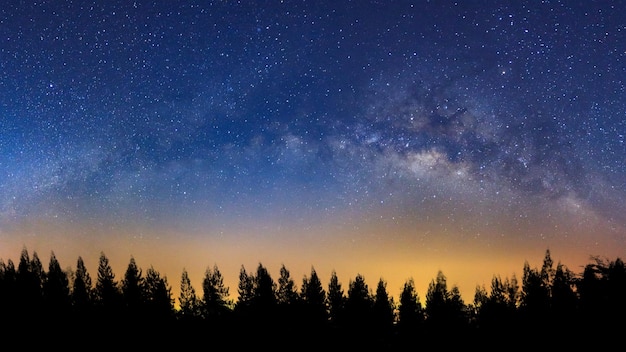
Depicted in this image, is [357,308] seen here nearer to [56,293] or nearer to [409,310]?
[409,310]

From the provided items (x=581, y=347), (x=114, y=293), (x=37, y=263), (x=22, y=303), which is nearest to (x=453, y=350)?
(x=581, y=347)

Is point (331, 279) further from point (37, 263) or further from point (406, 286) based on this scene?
point (37, 263)

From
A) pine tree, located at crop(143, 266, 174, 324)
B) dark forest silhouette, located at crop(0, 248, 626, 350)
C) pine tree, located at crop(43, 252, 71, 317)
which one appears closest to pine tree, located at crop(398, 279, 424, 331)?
dark forest silhouette, located at crop(0, 248, 626, 350)

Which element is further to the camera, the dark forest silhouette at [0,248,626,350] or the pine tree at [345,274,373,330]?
the pine tree at [345,274,373,330]

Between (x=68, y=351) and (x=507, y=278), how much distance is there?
76.1m

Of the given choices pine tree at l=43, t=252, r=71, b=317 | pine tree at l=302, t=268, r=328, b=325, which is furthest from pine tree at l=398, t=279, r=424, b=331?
pine tree at l=43, t=252, r=71, b=317

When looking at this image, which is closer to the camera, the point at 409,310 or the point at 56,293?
the point at 56,293

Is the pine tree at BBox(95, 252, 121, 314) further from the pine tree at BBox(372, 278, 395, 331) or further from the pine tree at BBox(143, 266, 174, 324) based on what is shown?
the pine tree at BBox(372, 278, 395, 331)

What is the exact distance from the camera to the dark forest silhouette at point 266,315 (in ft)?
195

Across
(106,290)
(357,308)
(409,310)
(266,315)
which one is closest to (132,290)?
(106,290)

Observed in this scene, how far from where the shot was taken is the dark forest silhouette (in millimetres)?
59438

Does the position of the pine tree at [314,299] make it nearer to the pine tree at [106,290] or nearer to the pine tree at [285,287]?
the pine tree at [285,287]

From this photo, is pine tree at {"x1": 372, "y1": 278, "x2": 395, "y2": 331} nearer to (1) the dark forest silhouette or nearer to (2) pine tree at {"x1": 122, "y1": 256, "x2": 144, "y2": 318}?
(1) the dark forest silhouette

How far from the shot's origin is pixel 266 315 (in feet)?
235
